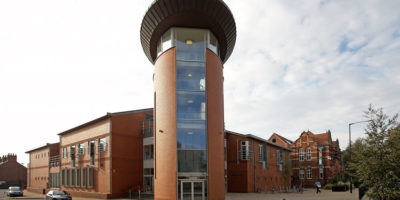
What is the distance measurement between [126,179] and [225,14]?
18.3 m

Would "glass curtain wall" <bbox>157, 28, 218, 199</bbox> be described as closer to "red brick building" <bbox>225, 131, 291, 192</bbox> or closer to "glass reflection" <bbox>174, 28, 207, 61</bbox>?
"glass reflection" <bbox>174, 28, 207, 61</bbox>

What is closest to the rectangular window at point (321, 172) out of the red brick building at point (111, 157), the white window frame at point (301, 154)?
the white window frame at point (301, 154)

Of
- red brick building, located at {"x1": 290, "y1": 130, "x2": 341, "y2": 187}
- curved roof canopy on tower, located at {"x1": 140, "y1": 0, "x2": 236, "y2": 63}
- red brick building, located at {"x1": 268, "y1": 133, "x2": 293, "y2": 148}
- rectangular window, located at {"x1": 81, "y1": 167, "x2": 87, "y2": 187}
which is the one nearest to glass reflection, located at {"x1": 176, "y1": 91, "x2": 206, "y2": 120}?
curved roof canopy on tower, located at {"x1": 140, "y1": 0, "x2": 236, "y2": 63}

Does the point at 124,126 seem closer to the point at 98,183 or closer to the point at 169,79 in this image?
the point at 98,183

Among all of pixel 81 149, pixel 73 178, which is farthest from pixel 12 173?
pixel 81 149

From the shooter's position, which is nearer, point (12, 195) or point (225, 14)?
point (225, 14)

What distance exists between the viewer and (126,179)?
32375 mm

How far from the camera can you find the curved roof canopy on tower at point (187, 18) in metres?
24.7

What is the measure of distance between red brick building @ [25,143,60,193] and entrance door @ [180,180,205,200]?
27589 millimetres

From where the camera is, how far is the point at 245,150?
3884 centimetres

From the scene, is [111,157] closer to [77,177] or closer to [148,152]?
[148,152]

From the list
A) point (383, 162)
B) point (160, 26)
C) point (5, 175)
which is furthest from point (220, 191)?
point (5, 175)

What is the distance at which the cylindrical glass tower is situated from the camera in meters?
24.6

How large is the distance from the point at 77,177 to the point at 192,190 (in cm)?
1938
